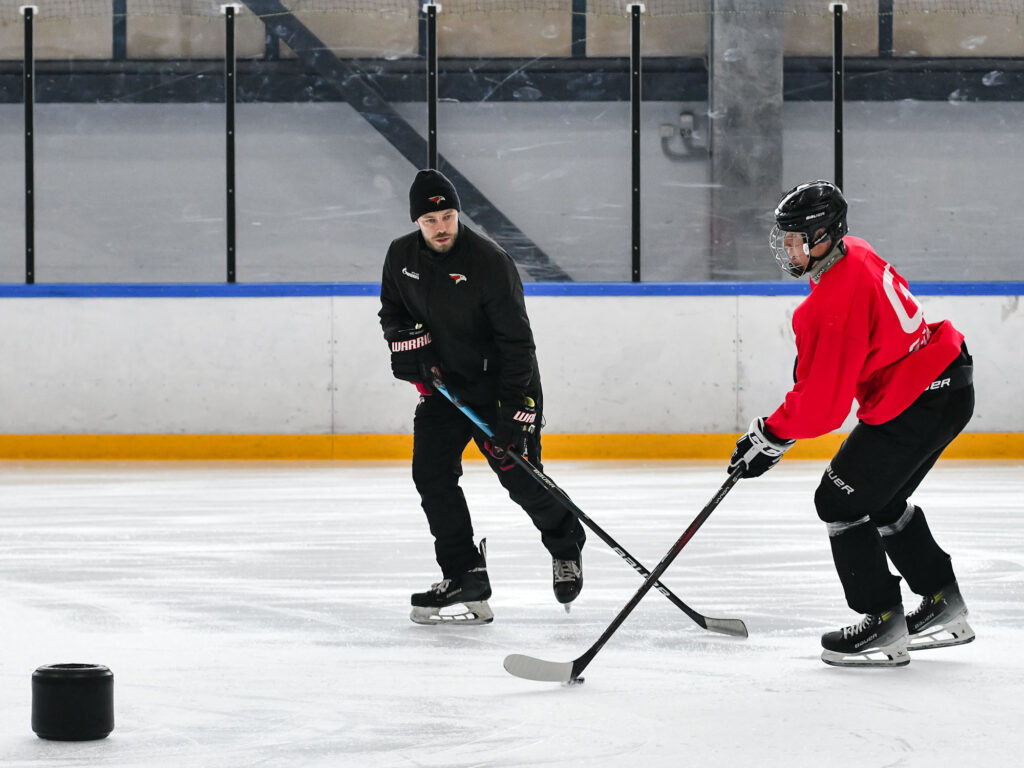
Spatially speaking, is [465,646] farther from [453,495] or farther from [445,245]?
[445,245]

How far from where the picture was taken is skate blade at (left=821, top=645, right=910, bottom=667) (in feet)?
9.14

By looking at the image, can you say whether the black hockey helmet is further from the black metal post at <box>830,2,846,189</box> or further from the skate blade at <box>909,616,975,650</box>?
the black metal post at <box>830,2,846,189</box>

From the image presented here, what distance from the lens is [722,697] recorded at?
2.51 meters

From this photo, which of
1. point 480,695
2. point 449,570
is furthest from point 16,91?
point 480,695

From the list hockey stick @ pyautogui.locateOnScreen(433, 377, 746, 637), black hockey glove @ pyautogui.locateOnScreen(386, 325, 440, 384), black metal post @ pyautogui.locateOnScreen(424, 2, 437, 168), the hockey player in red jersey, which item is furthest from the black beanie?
black metal post @ pyautogui.locateOnScreen(424, 2, 437, 168)

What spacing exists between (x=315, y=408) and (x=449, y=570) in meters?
4.76

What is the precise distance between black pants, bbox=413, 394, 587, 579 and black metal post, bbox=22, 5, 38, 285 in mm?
5628

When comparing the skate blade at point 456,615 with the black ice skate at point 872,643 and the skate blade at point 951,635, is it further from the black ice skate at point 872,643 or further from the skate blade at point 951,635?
the skate blade at point 951,635

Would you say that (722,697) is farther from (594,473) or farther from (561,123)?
(561,123)

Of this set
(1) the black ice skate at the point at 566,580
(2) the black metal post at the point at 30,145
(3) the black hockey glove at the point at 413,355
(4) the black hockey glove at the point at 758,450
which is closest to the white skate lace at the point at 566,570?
(1) the black ice skate at the point at 566,580

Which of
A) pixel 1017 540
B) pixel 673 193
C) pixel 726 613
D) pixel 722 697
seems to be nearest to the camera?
pixel 722 697

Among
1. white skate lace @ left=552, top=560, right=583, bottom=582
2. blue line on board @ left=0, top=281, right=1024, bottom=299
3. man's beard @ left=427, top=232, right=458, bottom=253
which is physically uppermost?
man's beard @ left=427, top=232, right=458, bottom=253

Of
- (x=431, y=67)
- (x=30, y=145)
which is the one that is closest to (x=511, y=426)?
(x=431, y=67)

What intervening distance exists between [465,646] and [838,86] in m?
6.51
